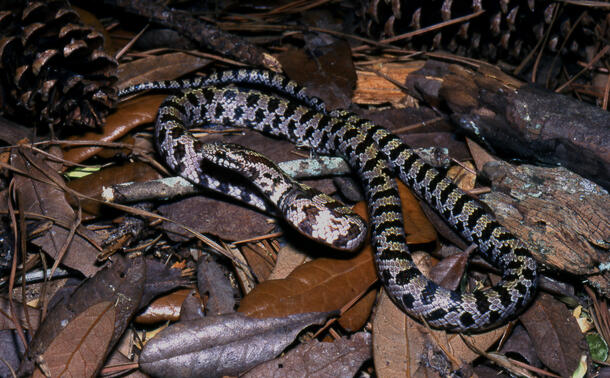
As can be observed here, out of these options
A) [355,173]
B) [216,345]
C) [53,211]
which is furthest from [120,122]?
[216,345]

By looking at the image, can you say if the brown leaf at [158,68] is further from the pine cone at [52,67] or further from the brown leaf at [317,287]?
the brown leaf at [317,287]

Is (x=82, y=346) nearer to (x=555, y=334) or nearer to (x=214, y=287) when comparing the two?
(x=214, y=287)

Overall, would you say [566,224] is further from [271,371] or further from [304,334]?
[271,371]

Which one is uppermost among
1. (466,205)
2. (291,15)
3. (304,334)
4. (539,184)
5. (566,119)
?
(291,15)

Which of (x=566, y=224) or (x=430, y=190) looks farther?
(x=430, y=190)

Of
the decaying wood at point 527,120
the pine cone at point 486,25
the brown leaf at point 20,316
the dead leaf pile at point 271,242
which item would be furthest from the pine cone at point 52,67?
the decaying wood at point 527,120

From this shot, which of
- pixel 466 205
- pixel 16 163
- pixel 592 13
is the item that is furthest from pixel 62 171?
pixel 592 13

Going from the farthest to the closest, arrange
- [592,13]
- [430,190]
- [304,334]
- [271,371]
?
1. [592,13]
2. [430,190]
3. [304,334]
4. [271,371]
